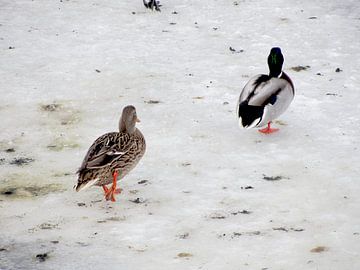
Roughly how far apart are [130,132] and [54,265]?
188cm

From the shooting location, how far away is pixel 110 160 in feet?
21.7

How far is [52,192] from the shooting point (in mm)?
6770

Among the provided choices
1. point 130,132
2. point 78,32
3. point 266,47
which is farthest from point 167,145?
point 78,32

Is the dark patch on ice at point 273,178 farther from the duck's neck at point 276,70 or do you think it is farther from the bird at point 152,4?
the bird at point 152,4

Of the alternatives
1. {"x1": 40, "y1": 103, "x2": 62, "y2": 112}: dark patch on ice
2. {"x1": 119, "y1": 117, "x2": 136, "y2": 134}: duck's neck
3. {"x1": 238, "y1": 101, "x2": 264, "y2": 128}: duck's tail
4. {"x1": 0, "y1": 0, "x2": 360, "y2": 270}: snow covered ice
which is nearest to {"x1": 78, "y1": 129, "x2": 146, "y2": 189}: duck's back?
{"x1": 119, "y1": 117, "x2": 136, "y2": 134}: duck's neck

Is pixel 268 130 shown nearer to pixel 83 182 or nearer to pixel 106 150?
pixel 106 150

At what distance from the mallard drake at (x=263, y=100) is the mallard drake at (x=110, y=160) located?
1.46 meters

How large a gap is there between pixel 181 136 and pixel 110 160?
1523 millimetres

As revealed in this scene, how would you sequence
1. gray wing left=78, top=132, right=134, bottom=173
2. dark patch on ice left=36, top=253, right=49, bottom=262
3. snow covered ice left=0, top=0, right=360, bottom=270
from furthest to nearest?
gray wing left=78, top=132, right=134, bottom=173 < snow covered ice left=0, top=0, right=360, bottom=270 < dark patch on ice left=36, top=253, right=49, bottom=262

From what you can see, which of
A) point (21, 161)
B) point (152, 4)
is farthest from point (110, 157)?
point (152, 4)

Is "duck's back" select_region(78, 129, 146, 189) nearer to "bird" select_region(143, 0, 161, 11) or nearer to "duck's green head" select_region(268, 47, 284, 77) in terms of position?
"duck's green head" select_region(268, 47, 284, 77)

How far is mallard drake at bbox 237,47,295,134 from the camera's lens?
795cm

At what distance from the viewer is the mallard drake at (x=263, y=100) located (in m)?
7.95

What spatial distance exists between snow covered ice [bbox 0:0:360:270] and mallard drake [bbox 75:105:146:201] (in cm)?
20
